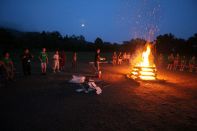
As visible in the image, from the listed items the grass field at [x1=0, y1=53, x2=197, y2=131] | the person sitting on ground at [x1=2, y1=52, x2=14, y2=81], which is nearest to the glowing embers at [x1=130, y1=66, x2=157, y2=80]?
the grass field at [x1=0, y1=53, x2=197, y2=131]

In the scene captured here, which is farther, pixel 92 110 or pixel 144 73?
pixel 144 73

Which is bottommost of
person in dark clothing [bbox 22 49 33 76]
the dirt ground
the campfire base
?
the dirt ground

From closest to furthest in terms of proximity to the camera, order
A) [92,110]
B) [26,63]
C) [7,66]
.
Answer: [92,110] < [7,66] < [26,63]

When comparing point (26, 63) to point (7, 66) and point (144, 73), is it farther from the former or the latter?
point (144, 73)

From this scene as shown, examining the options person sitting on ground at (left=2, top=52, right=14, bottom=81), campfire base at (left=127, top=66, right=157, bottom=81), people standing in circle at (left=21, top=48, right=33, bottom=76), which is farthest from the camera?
people standing in circle at (left=21, top=48, right=33, bottom=76)

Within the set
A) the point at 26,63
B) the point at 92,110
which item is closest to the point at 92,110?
the point at 92,110

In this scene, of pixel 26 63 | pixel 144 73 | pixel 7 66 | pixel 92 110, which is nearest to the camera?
pixel 92 110

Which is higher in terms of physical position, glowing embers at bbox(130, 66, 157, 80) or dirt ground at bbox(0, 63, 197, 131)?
glowing embers at bbox(130, 66, 157, 80)

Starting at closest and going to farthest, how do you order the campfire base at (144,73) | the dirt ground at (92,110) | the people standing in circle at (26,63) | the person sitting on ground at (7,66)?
the dirt ground at (92,110) → the person sitting on ground at (7,66) → the campfire base at (144,73) → the people standing in circle at (26,63)

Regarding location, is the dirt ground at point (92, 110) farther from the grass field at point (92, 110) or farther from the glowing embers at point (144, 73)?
the glowing embers at point (144, 73)

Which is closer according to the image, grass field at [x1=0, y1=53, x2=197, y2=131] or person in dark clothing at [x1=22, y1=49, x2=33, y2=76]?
grass field at [x1=0, y1=53, x2=197, y2=131]

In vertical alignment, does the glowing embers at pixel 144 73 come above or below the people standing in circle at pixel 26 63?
below

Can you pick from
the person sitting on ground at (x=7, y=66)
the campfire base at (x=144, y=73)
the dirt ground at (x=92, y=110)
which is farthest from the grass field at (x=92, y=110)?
the campfire base at (x=144, y=73)

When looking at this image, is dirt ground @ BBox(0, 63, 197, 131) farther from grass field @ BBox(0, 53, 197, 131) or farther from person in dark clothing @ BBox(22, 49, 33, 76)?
person in dark clothing @ BBox(22, 49, 33, 76)
